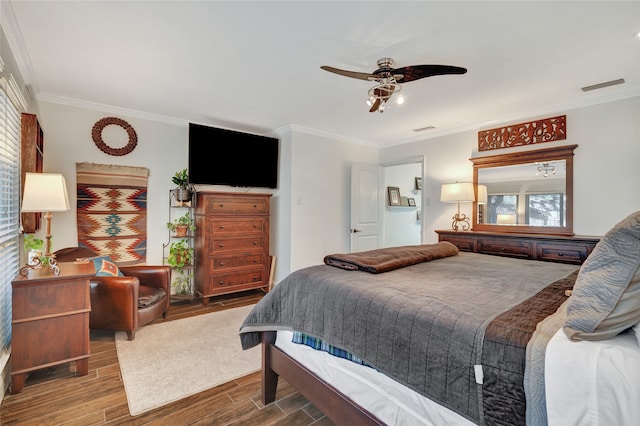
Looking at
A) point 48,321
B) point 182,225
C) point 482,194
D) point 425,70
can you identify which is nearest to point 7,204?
point 48,321

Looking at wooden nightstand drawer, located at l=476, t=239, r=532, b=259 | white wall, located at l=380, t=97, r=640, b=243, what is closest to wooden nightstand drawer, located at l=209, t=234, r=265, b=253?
wooden nightstand drawer, located at l=476, t=239, r=532, b=259

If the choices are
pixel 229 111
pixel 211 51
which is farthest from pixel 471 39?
pixel 229 111

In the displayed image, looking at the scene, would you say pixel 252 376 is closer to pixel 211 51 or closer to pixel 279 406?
pixel 279 406

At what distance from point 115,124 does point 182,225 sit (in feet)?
4.64

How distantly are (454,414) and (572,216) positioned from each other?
11.1ft

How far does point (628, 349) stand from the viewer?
30.4 inches

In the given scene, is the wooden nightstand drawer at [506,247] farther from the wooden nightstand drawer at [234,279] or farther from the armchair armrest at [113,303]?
the armchair armrest at [113,303]

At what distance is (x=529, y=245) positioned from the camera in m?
3.29

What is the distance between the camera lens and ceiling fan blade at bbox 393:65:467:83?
2.04m

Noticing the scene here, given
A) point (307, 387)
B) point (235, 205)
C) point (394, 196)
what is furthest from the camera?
point (394, 196)

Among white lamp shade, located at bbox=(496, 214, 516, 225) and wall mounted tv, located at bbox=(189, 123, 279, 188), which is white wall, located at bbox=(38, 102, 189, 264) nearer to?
wall mounted tv, located at bbox=(189, 123, 279, 188)

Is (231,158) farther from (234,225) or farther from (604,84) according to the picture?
(604,84)

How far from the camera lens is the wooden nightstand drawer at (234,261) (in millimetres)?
3773

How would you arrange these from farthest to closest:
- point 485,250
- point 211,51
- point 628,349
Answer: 1. point 485,250
2. point 211,51
3. point 628,349
